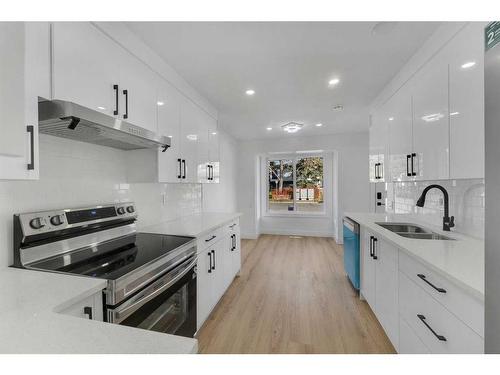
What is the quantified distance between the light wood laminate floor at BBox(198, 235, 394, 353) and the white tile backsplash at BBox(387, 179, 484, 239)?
1.11 metres

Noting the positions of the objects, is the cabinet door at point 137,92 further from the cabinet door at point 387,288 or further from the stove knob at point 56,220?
the cabinet door at point 387,288

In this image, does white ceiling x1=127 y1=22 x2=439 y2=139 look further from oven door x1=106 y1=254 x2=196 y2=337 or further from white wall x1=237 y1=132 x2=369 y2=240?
white wall x1=237 y1=132 x2=369 y2=240

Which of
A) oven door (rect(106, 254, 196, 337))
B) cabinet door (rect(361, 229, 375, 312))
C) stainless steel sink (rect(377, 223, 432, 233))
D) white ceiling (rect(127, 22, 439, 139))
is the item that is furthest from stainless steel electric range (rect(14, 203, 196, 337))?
stainless steel sink (rect(377, 223, 432, 233))

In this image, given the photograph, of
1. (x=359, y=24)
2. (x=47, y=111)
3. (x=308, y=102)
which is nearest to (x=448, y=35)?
(x=359, y=24)

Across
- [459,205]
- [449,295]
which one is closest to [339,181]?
[459,205]

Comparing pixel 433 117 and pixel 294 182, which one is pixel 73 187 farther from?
pixel 294 182

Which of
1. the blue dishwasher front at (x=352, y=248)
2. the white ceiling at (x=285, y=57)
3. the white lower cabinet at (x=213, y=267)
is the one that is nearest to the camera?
the white ceiling at (x=285, y=57)

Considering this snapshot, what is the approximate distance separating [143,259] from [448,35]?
246 cm

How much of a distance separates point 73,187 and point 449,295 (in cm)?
226

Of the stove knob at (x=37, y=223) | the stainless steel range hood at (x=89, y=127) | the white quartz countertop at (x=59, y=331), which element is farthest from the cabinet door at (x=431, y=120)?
the stove knob at (x=37, y=223)

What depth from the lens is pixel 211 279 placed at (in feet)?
7.02

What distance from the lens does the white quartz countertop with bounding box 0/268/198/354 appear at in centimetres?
57

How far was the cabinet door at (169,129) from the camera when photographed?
1952 millimetres

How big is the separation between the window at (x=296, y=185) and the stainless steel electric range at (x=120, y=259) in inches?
174
